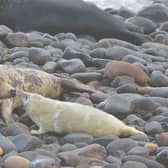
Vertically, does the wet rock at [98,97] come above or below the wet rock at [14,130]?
below

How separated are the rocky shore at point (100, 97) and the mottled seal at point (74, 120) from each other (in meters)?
0.06

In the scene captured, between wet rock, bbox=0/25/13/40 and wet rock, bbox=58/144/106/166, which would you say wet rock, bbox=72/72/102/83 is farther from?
wet rock, bbox=58/144/106/166

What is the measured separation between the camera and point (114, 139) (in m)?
3.68

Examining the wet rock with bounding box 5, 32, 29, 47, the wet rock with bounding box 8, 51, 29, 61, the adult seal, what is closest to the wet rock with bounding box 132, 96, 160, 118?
the wet rock with bounding box 8, 51, 29, 61

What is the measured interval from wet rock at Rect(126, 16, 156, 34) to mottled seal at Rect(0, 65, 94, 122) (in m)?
3.56

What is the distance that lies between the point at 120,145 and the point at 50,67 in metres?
1.88

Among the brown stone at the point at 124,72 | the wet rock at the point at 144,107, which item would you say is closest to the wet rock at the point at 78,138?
the wet rock at the point at 144,107

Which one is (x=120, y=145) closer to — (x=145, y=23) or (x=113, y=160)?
(x=113, y=160)

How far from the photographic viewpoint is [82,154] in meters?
3.39

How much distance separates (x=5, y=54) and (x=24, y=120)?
5.87 feet

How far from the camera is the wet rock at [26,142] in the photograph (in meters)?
3.46

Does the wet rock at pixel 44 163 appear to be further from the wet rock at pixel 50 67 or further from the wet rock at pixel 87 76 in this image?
the wet rock at pixel 50 67

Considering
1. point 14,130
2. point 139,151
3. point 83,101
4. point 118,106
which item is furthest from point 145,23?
point 139,151

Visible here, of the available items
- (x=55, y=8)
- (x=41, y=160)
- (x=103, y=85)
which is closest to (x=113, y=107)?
(x=103, y=85)
